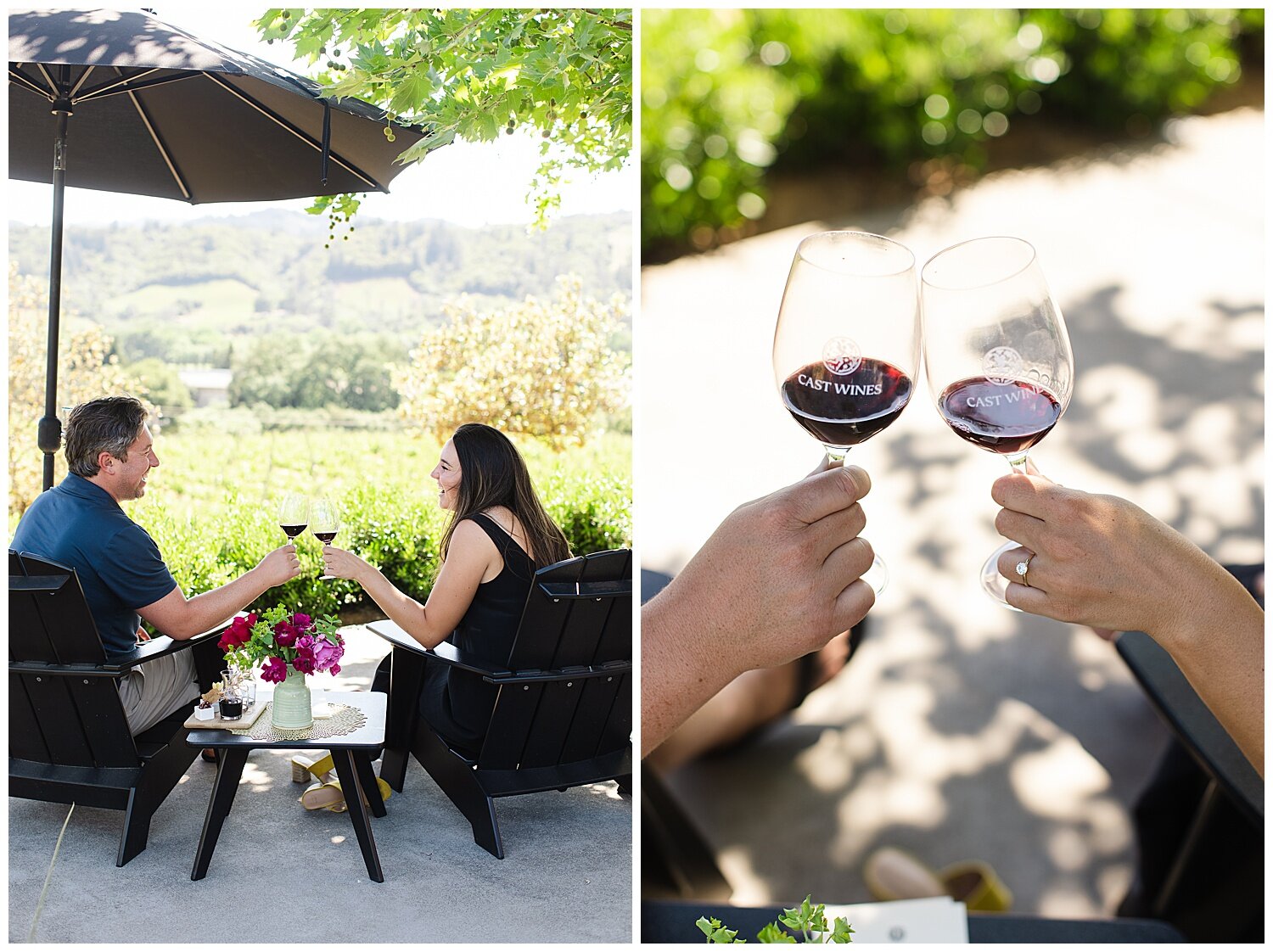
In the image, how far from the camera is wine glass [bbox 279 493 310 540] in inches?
105

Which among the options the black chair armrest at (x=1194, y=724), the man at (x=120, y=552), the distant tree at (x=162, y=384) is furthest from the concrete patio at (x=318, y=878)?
the distant tree at (x=162, y=384)

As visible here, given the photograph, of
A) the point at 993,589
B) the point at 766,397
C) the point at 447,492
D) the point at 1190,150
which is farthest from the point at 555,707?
the point at 1190,150

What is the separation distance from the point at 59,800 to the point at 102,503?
72 cm

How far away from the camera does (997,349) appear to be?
1461mm

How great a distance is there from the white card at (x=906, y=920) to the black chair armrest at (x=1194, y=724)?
55 centimetres

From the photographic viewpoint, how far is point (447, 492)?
3145mm

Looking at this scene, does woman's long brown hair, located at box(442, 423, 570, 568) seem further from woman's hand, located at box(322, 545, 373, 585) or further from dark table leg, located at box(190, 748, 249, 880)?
dark table leg, located at box(190, 748, 249, 880)

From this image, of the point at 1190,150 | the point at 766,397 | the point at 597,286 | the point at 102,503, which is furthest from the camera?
the point at 597,286

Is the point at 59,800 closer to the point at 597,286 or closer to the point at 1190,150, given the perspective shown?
the point at 597,286

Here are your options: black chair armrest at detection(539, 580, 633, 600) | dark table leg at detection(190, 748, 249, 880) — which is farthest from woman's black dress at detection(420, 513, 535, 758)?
dark table leg at detection(190, 748, 249, 880)

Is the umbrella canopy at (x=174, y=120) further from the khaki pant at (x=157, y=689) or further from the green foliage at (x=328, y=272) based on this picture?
the green foliage at (x=328, y=272)

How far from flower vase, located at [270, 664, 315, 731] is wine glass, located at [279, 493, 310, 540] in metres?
0.35

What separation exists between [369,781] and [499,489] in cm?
86

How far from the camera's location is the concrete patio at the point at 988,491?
10.7ft
